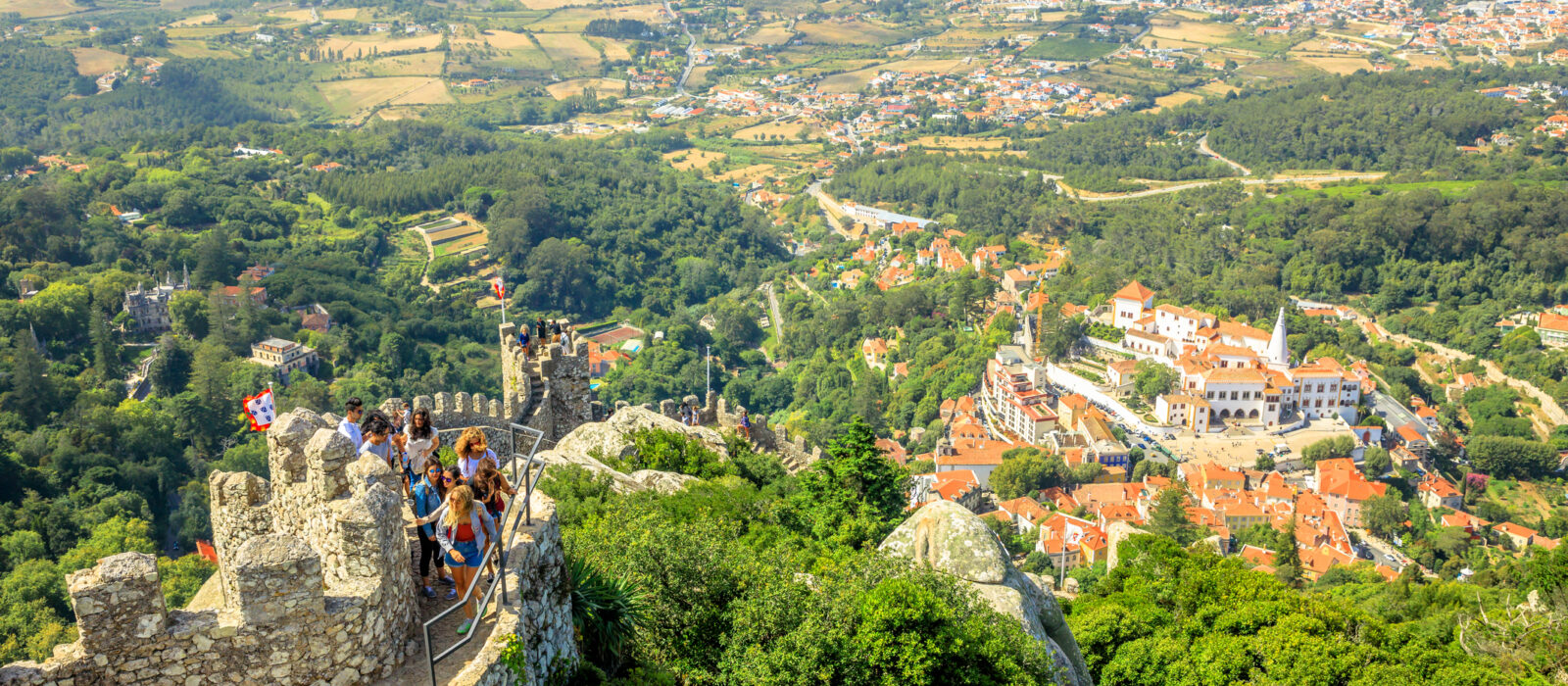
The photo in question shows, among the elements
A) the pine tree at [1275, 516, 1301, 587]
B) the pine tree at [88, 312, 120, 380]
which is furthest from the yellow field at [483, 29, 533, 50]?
the pine tree at [1275, 516, 1301, 587]

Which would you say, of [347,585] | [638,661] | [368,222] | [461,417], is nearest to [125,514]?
[461,417]

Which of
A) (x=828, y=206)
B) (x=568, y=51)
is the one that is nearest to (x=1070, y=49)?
(x=568, y=51)

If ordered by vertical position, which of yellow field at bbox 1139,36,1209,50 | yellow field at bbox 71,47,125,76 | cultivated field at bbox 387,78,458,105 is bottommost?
yellow field at bbox 1139,36,1209,50

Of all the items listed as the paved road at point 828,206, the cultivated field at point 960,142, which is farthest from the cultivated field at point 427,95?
the cultivated field at point 960,142

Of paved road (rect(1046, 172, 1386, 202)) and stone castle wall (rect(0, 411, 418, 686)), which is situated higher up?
stone castle wall (rect(0, 411, 418, 686))

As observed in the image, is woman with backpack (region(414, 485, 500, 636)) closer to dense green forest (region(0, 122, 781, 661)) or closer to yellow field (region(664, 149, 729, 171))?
dense green forest (region(0, 122, 781, 661))

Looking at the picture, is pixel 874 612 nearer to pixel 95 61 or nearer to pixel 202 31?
pixel 95 61

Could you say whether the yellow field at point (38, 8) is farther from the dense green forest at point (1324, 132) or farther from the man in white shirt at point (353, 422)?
the man in white shirt at point (353, 422)
